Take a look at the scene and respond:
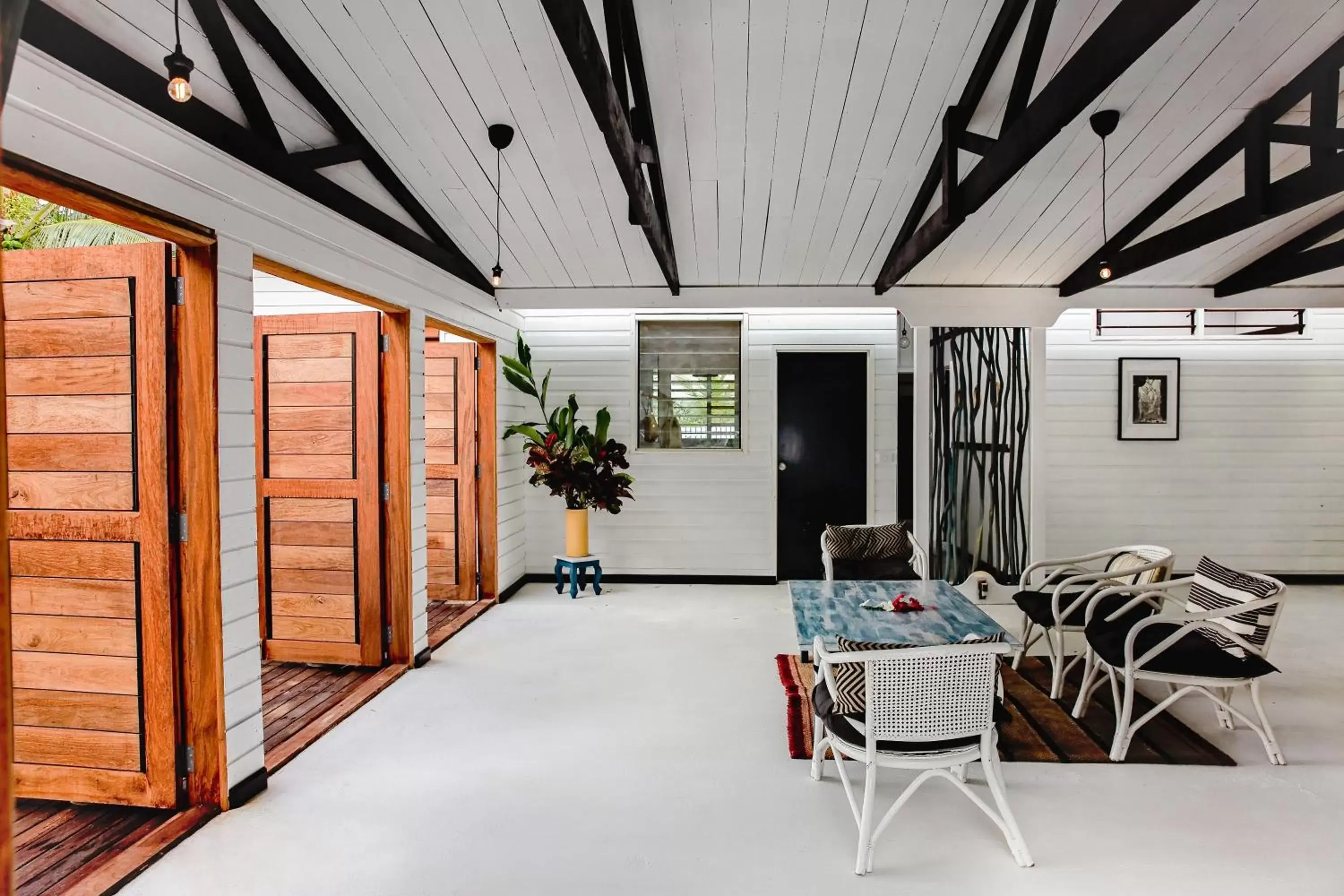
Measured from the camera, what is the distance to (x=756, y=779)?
3066mm

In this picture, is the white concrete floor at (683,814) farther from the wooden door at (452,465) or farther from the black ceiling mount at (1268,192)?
the black ceiling mount at (1268,192)

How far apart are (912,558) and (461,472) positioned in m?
Answer: 3.29

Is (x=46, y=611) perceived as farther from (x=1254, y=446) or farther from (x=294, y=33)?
(x=1254, y=446)

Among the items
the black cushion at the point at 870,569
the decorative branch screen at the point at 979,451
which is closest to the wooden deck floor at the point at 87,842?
the black cushion at the point at 870,569

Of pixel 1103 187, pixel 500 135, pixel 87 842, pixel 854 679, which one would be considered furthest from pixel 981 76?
pixel 87 842

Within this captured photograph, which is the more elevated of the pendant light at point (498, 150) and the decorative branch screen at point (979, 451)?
the pendant light at point (498, 150)

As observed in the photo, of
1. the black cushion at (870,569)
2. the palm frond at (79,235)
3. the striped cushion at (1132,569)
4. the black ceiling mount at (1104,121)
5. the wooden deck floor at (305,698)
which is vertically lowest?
the wooden deck floor at (305,698)

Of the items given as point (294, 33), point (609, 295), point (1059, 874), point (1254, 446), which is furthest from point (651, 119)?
point (1254, 446)

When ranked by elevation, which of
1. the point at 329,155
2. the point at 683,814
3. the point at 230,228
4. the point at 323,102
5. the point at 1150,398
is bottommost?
the point at 683,814

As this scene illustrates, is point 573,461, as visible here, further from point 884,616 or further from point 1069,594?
point 1069,594

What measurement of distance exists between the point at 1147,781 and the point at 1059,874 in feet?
2.97

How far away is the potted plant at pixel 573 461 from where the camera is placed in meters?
6.01

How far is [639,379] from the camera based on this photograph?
668cm

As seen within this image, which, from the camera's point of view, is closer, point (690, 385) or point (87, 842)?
point (87, 842)
